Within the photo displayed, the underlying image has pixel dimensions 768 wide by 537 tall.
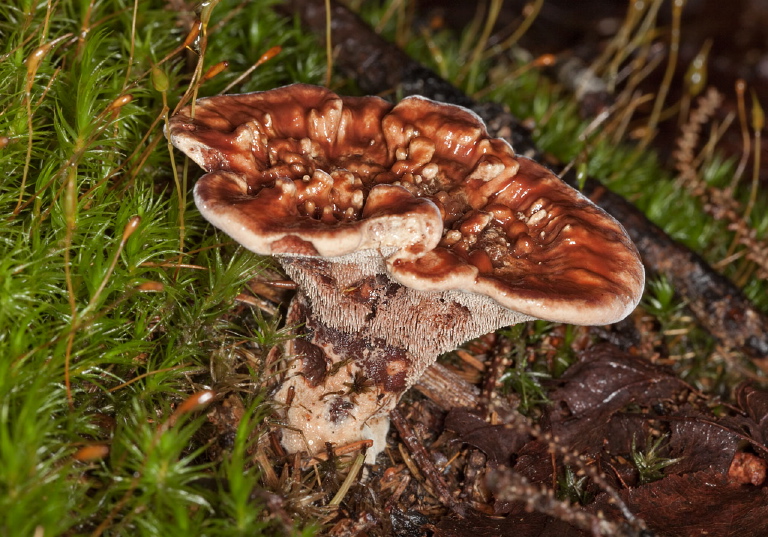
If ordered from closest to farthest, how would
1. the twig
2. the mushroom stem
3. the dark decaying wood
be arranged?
the mushroom stem → the twig → the dark decaying wood

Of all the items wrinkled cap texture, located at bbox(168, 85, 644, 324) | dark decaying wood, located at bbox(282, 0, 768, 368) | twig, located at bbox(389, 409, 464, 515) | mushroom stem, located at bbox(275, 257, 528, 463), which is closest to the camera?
wrinkled cap texture, located at bbox(168, 85, 644, 324)

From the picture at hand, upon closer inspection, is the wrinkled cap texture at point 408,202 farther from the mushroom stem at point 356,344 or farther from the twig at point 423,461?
the twig at point 423,461

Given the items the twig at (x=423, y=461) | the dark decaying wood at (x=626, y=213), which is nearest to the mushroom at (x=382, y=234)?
the twig at (x=423, y=461)

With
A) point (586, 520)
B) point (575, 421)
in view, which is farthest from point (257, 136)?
point (575, 421)

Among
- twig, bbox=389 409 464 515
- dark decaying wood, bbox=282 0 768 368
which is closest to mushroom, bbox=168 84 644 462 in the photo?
twig, bbox=389 409 464 515

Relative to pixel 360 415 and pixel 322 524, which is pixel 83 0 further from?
pixel 322 524

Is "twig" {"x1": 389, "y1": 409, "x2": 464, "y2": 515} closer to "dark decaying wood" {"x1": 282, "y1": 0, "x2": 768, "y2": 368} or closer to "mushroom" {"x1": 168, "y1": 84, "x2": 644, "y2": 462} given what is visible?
"mushroom" {"x1": 168, "y1": 84, "x2": 644, "y2": 462}
